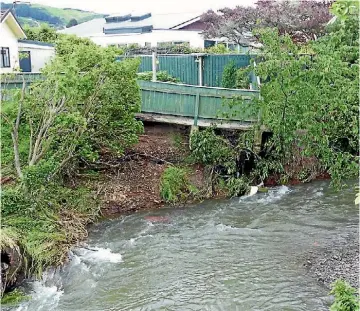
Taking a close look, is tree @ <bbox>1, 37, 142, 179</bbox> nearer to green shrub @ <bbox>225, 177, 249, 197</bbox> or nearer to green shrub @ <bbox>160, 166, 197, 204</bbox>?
green shrub @ <bbox>160, 166, 197, 204</bbox>

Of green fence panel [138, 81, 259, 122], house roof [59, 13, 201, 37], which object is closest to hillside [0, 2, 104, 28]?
house roof [59, 13, 201, 37]

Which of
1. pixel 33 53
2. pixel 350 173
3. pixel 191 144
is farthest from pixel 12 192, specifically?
pixel 33 53

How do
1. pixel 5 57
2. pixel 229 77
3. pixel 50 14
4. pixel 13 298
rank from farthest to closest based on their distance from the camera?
pixel 50 14
pixel 5 57
pixel 229 77
pixel 13 298

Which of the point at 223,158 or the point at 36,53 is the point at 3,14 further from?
the point at 223,158

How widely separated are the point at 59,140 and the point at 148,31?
21.9 metres

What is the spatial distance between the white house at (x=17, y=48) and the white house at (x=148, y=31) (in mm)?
6187

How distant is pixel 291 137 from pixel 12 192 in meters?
7.58

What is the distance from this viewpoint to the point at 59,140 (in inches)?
551

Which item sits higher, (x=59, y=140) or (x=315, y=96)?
(x=315, y=96)

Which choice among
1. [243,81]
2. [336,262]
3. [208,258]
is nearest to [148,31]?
[243,81]

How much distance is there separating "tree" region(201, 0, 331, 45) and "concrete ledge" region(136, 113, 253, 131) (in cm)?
911

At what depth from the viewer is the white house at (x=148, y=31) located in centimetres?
3297

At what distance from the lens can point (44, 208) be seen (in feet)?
42.0

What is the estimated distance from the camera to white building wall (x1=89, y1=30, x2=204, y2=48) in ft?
108
